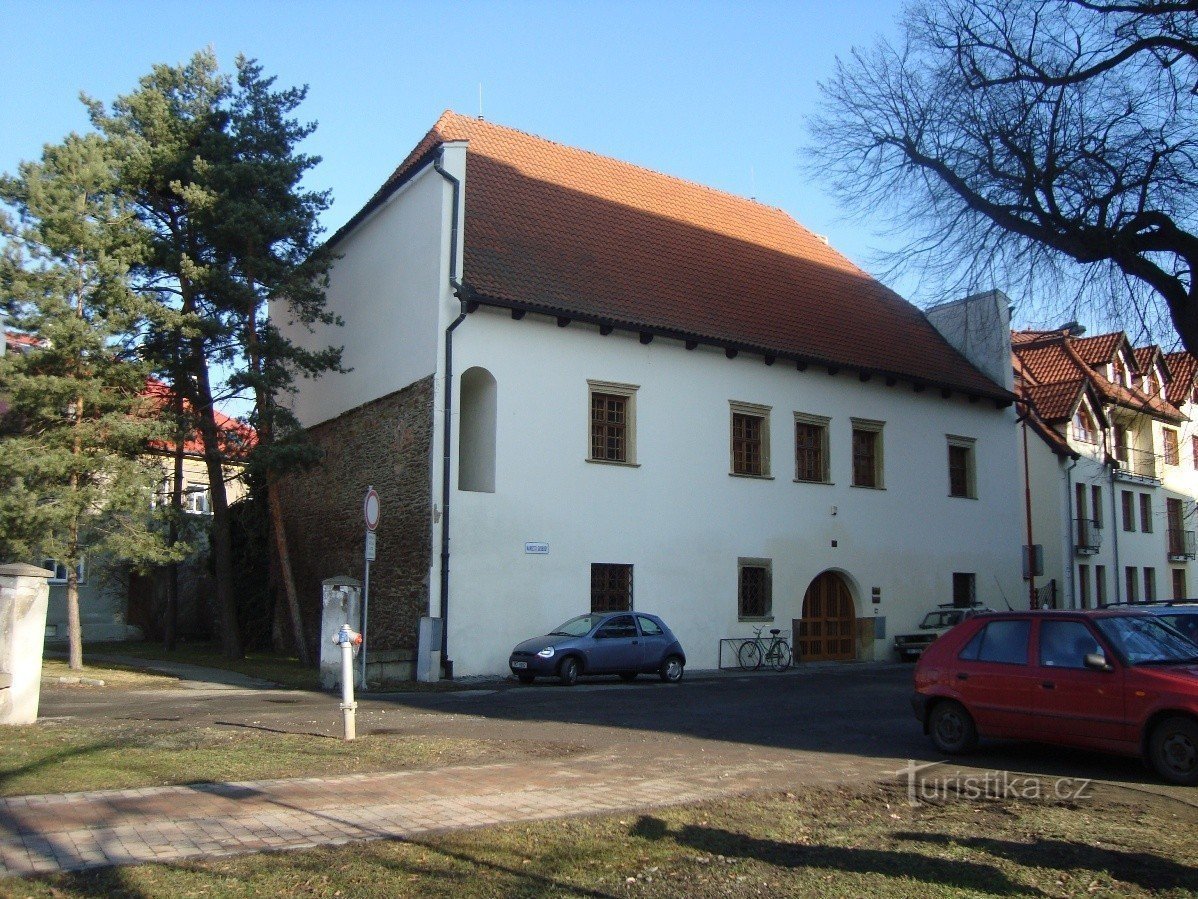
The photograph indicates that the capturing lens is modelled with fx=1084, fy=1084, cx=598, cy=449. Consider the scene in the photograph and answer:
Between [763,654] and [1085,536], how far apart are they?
1764 cm

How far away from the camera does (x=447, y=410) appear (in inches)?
855

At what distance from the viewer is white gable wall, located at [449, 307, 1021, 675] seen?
22125 millimetres

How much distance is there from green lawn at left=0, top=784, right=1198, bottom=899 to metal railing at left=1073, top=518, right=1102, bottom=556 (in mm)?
31214

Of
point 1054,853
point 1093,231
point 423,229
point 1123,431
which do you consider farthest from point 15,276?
point 1123,431

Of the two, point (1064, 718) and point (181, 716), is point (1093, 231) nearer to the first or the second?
point (1064, 718)

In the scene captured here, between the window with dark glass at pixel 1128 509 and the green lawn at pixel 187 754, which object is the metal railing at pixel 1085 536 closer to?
the window with dark glass at pixel 1128 509

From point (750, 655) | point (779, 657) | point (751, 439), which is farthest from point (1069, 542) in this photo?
point (750, 655)

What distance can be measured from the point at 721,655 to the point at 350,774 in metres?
17.1

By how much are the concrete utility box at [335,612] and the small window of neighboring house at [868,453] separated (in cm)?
1580

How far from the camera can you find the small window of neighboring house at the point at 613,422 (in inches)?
950

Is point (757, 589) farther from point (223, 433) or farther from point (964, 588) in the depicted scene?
point (223, 433)

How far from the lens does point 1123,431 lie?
1667 inches

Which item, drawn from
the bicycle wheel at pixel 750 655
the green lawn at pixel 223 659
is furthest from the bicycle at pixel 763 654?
the green lawn at pixel 223 659

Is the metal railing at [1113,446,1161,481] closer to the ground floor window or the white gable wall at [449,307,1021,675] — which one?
the white gable wall at [449,307,1021,675]
